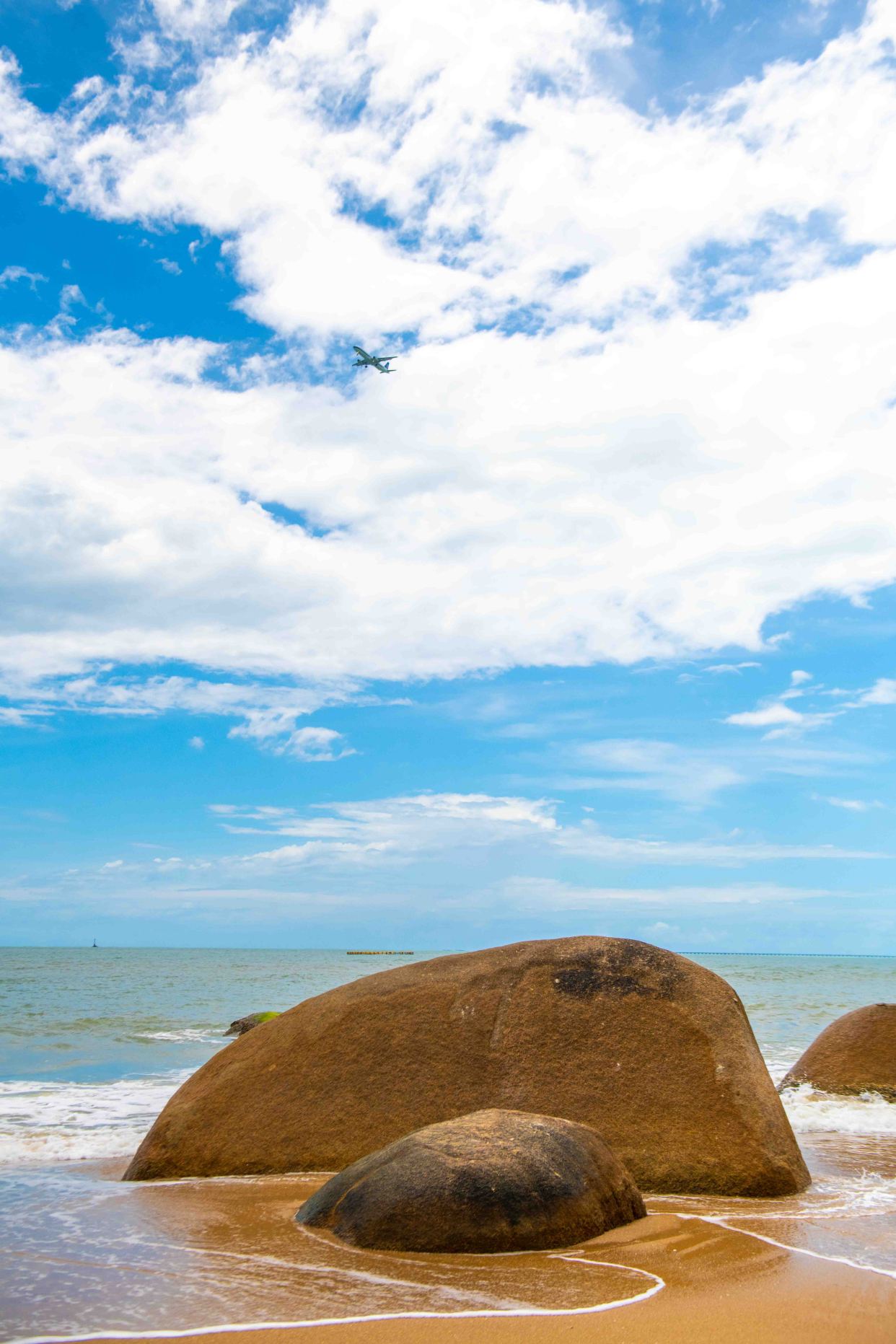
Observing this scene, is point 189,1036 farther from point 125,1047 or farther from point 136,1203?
point 136,1203

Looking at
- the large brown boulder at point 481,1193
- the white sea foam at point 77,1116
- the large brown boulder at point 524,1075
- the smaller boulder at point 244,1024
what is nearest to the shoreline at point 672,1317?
the large brown boulder at point 481,1193

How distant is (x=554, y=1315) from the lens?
4012 millimetres

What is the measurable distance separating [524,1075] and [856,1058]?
5929 mm

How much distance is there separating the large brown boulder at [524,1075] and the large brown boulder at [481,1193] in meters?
1.23

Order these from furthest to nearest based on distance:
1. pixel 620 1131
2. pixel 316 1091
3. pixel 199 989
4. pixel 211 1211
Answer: pixel 199 989 < pixel 316 1091 < pixel 620 1131 < pixel 211 1211

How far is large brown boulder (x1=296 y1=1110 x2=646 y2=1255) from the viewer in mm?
4930

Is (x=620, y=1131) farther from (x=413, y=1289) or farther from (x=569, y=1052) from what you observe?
(x=413, y=1289)

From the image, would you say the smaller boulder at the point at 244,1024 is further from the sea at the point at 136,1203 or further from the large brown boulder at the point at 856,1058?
the large brown boulder at the point at 856,1058

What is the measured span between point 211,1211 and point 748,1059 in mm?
3664

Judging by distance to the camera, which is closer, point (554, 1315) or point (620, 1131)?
point (554, 1315)

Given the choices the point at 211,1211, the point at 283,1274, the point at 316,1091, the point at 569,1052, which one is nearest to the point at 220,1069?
the point at 316,1091

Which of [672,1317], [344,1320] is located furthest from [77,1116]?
[672,1317]

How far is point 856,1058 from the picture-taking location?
11.3 meters

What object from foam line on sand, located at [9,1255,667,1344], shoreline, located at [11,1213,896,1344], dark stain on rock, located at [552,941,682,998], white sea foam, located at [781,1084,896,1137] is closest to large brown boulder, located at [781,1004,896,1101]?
white sea foam, located at [781,1084,896,1137]
